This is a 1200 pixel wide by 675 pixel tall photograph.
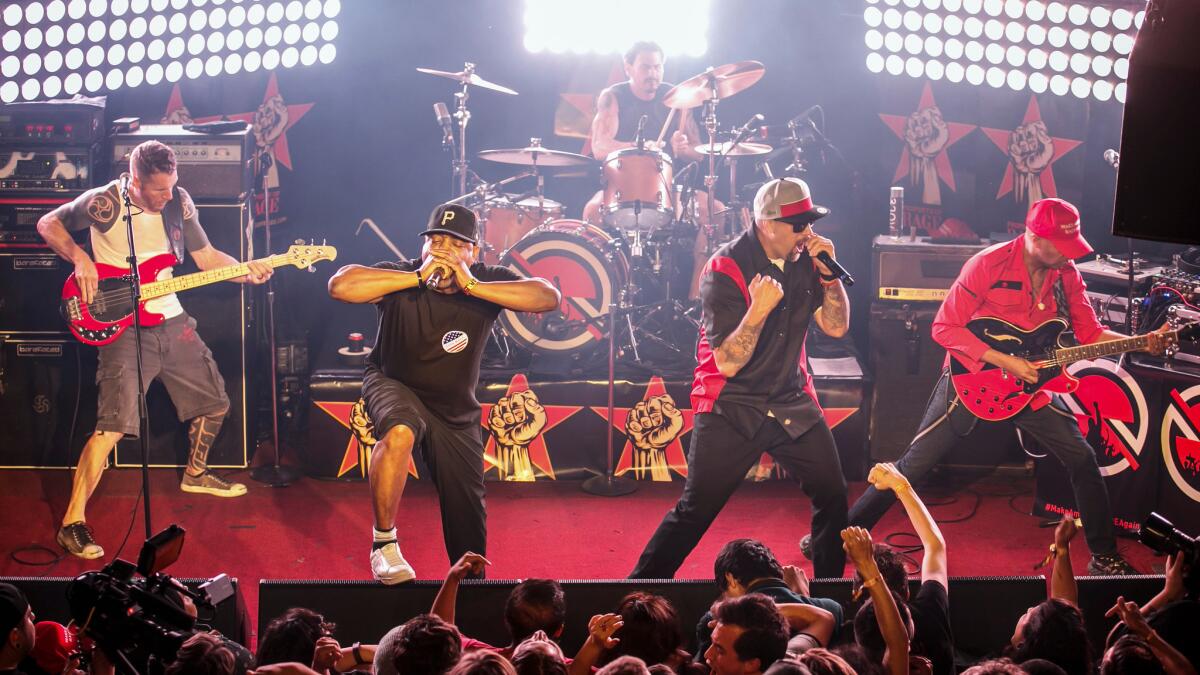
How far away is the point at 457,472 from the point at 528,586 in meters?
1.43

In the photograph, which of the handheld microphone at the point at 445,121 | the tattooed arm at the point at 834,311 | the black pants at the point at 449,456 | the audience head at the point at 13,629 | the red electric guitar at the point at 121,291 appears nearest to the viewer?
the audience head at the point at 13,629

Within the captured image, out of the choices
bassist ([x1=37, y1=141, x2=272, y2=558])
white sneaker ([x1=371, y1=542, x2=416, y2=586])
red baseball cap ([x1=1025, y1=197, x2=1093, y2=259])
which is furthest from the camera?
bassist ([x1=37, y1=141, x2=272, y2=558])

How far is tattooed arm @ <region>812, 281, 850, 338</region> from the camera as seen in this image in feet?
19.9

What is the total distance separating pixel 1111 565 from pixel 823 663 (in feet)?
13.4

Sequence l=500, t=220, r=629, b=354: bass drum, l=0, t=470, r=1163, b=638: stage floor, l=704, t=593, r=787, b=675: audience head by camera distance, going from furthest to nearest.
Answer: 1. l=500, t=220, r=629, b=354: bass drum
2. l=0, t=470, r=1163, b=638: stage floor
3. l=704, t=593, r=787, b=675: audience head

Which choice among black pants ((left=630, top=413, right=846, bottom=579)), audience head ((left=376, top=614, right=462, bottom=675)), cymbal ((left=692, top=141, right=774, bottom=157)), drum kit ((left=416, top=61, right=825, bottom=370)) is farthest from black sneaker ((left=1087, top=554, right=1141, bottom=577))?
audience head ((left=376, top=614, right=462, bottom=675))

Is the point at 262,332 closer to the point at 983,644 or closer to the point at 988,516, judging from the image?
the point at 988,516

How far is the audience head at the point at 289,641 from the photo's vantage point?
3914 mm

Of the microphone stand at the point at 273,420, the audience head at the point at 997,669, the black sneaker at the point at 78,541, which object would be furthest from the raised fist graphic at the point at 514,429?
the audience head at the point at 997,669

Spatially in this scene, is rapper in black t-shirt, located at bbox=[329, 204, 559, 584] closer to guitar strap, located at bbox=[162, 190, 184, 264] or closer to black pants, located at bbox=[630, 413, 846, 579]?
black pants, located at bbox=[630, 413, 846, 579]

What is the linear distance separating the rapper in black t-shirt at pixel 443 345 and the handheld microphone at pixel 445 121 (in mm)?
4117

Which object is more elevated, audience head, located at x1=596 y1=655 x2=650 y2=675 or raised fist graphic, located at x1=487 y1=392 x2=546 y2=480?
audience head, located at x1=596 y1=655 x2=650 y2=675

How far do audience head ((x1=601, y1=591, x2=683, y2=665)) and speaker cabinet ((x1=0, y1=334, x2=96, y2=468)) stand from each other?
5879 millimetres

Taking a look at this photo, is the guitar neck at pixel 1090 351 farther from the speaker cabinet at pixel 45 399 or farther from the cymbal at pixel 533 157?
the speaker cabinet at pixel 45 399
